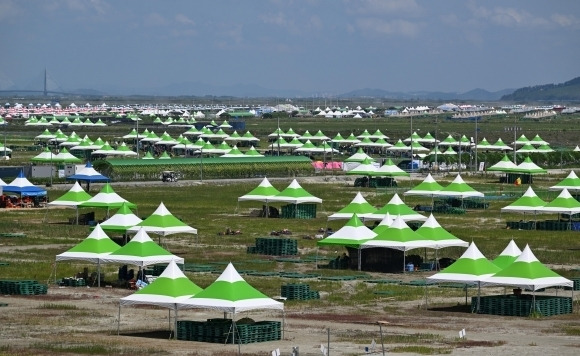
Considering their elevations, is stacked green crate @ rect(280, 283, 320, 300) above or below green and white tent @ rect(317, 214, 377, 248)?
below

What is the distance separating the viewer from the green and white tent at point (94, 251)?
5400cm

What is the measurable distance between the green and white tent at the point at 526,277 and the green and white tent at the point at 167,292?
11508mm

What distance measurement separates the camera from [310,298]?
168 feet

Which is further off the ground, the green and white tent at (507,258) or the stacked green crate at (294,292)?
the green and white tent at (507,258)

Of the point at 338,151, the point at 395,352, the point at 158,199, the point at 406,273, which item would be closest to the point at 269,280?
the point at 406,273

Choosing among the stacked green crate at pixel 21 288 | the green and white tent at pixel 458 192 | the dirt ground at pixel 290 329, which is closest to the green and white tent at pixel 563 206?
the green and white tent at pixel 458 192

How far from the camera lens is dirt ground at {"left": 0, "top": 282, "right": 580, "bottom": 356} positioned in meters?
39.2

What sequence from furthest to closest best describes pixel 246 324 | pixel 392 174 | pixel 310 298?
1. pixel 392 174
2. pixel 310 298
3. pixel 246 324

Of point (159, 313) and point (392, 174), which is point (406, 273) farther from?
point (392, 174)

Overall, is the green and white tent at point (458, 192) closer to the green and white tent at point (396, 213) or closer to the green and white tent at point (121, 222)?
the green and white tent at point (396, 213)

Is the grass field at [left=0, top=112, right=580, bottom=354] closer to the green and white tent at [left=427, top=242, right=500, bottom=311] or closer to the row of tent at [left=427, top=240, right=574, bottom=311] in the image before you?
the green and white tent at [left=427, top=242, right=500, bottom=311]

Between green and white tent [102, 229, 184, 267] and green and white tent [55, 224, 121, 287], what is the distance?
382mm

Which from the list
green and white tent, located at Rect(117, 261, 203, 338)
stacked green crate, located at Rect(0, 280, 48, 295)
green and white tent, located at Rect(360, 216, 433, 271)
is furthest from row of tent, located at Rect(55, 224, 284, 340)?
green and white tent, located at Rect(360, 216, 433, 271)

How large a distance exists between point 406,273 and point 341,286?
6.24m
